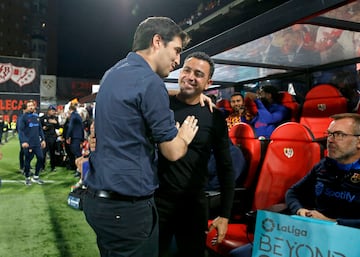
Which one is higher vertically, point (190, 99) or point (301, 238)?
point (190, 99)

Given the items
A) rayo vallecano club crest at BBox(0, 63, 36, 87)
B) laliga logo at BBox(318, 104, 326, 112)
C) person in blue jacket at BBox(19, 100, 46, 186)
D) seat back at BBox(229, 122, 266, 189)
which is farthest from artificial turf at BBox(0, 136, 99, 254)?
rayo vallecano club crest at BBox(0, 63, 36, 87)

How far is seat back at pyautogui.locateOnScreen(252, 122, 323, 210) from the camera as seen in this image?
274 centimetres

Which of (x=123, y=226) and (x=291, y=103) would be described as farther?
(x=291, y=103)

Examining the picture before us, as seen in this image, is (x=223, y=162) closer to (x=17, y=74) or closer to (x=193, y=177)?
(x=193, y=177)

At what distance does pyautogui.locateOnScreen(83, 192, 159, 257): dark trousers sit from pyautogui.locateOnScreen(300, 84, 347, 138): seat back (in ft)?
10.4

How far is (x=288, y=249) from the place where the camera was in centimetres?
178

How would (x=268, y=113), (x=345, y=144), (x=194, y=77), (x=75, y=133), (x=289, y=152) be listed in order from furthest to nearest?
(x=75, y=133) < (x=268, y=113) < (x=289, y=152) < (x=345, y=144) < (x=194, y=77)

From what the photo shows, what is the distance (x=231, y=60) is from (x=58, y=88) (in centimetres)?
2270

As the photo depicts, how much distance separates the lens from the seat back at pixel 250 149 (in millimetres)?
3223

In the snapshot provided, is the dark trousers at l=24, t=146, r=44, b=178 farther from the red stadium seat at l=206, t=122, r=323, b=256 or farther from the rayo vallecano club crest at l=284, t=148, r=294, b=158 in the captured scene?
the rayo vallecano club crest at l=284, t=148, r=294, b=158

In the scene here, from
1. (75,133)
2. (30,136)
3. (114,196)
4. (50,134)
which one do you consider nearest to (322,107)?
(114,196)

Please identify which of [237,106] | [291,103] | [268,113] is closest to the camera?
[268,113]

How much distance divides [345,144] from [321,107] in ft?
7.33

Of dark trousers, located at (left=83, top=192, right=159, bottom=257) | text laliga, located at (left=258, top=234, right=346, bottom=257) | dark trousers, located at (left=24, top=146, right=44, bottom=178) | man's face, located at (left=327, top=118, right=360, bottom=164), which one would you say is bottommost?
dark trousers, located at (left=24, top=146, right=44, bottom=178)
